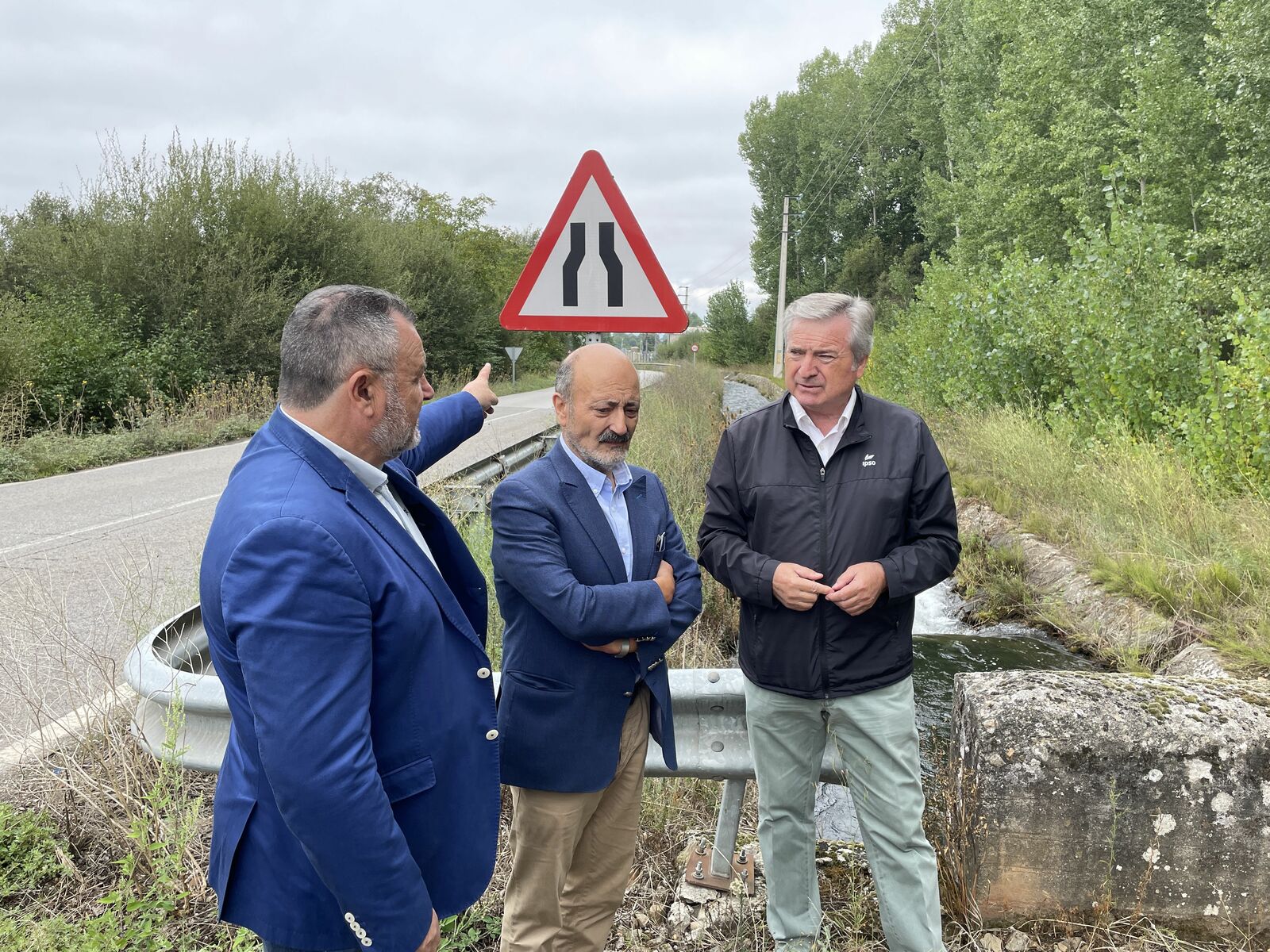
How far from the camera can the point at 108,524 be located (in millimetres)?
7941

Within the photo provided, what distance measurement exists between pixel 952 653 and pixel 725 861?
158 inches

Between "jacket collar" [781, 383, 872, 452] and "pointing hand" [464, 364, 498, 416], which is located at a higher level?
"pointing hand" [464, 364, 498, 416]

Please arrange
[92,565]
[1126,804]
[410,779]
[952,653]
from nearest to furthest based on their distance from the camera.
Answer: [410,779]
[1126,804]
[952,653]
[92,565]

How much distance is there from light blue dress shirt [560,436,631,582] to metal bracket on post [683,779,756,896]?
83 cm

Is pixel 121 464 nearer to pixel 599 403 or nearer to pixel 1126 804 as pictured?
pixel 599 403

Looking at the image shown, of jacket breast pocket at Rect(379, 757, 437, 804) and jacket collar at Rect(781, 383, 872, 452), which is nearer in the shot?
jacket breast pocket at Rect(379, 757, 437, 804)

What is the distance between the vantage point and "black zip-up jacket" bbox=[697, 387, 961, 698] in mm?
2455

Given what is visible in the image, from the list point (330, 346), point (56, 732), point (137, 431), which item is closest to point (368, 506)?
point (330, 346)

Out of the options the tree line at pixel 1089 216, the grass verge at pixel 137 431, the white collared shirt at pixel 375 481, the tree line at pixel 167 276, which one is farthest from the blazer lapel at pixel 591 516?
the tree line at pixel 167 276

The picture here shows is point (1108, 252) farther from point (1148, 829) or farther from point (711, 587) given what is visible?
point (1148, 829)

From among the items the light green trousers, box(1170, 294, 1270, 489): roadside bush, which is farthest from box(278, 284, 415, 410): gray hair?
box(1170, 294, 1270, 489): roadside bush

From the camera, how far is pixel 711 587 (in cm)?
564

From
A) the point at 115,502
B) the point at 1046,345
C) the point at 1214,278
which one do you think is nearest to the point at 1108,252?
the point at 1046,345

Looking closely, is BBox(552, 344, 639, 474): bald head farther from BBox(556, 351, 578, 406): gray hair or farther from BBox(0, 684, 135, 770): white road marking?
BBox(0, 684, 135, 770): white road marking
